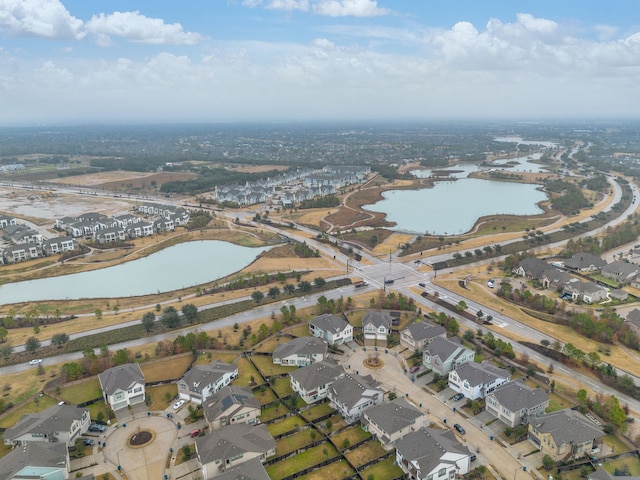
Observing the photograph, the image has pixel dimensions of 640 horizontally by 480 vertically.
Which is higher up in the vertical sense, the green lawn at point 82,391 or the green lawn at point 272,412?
the green lawn at point 82,391

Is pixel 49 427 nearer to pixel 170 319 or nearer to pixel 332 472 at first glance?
pixel 170 319

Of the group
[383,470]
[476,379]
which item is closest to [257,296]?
[476,379]

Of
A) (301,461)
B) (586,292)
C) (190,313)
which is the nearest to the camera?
(301,461)

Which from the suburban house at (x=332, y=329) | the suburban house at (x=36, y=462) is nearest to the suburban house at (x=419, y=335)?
the suburban house at (x=332, y=329)

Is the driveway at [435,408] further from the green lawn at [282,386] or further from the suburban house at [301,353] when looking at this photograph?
the green lawn at [282,386]

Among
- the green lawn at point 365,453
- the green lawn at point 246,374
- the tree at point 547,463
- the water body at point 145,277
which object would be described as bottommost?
the water body at point 145,277
